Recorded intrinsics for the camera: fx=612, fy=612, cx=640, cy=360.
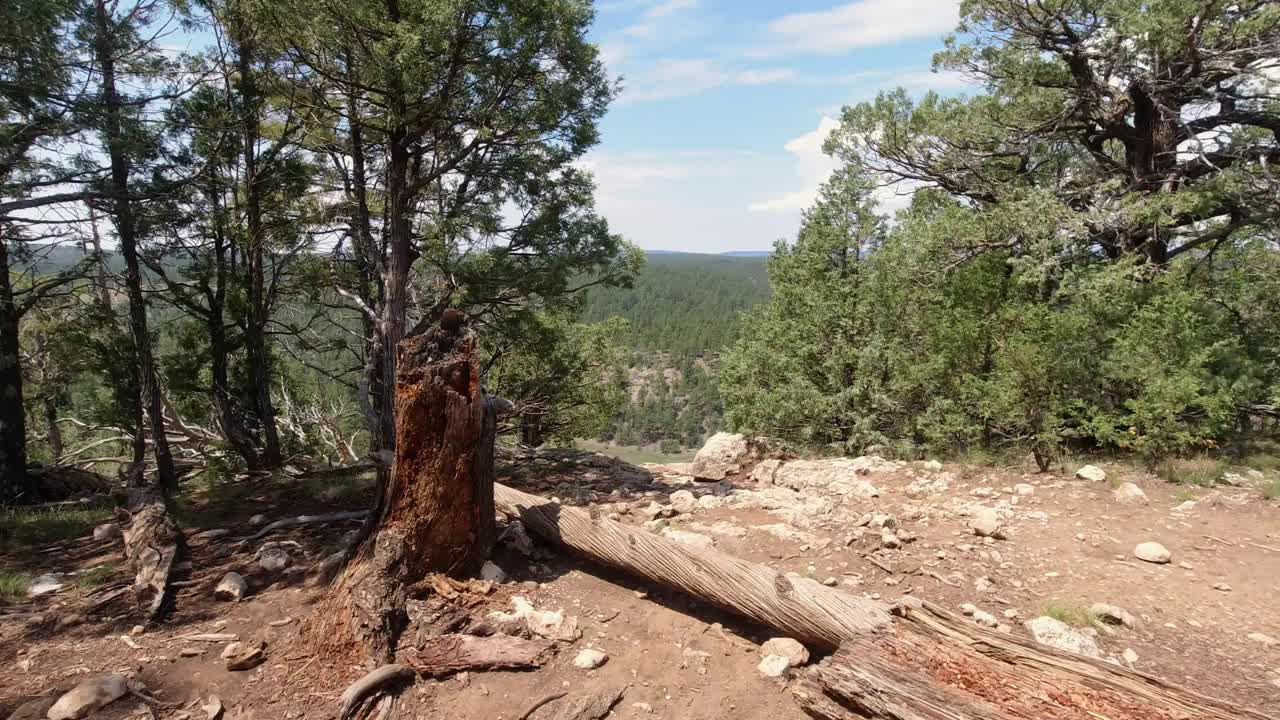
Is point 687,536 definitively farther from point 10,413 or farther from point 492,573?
point 10,413

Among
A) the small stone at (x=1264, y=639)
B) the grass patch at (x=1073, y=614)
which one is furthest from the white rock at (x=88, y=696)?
the small stone at (x=1264, y=639)

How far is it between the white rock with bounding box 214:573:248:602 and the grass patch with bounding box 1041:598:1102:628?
5470 millimetres

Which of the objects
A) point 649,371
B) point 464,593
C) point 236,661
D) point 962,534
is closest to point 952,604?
point 962,534

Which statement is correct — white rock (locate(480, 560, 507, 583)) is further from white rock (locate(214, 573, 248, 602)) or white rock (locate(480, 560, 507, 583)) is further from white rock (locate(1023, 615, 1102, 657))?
white rock (locate(1023, 615, 1102, 657))

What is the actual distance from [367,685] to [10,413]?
700 cm

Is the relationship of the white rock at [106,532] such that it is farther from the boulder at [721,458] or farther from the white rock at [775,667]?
the boulder at [721,458]

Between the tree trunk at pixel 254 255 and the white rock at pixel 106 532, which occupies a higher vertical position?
the tree trunk at pixel 254 255

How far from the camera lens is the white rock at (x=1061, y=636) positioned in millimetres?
3627

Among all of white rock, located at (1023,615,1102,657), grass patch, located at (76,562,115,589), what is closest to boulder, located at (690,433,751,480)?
white rock, located at (1023,615,1102,657)

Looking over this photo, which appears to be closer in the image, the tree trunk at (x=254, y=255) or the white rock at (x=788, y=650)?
the white rock at (x=788, y=650)

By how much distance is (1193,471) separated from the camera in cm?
652

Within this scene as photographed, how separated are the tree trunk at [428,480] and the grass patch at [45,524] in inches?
149

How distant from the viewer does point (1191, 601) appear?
4.20 m

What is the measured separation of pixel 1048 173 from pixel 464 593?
10.3m
